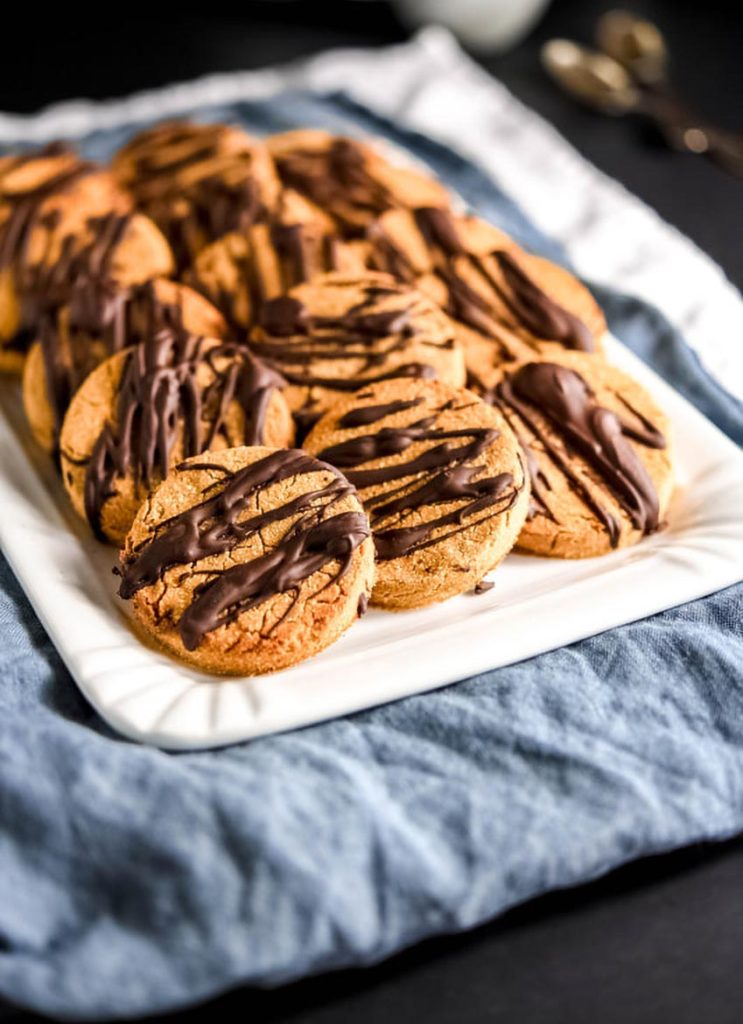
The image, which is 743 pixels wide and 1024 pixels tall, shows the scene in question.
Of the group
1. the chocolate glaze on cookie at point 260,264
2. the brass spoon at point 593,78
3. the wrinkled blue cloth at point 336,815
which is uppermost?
the brass spoon at point 593,78

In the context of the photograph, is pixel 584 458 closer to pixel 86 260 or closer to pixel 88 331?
pixel 88 331

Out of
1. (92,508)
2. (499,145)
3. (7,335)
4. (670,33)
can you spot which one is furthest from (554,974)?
(670,33)

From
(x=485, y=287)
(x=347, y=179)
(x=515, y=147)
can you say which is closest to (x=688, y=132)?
(x=515, y=147)

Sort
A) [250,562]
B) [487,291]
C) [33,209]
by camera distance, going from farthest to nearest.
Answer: [33,209] → [487,291] → [250,562]

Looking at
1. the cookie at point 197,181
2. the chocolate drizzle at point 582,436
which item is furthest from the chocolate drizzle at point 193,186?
the chocolate drizzle at point 582,436

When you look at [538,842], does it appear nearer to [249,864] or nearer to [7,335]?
[249,864]

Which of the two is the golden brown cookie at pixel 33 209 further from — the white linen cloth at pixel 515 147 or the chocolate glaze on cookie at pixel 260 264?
the white linen cloth at pixel 515 147

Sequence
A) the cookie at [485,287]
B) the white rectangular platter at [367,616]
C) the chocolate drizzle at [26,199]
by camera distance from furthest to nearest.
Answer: the chocolate drizzle at [26,199] → the cookie at [485,287] → the white rectangular platter at [367,616]
